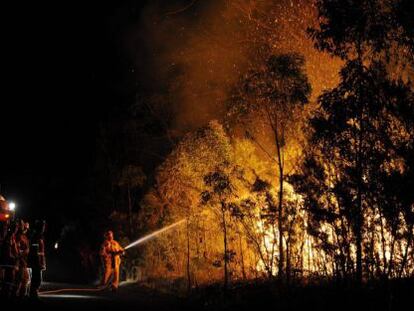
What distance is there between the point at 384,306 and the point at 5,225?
10.7m

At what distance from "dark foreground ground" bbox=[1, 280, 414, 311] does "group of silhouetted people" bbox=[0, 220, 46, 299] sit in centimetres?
71

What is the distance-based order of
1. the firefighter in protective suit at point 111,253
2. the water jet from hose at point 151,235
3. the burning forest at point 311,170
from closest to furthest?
1. the burning forest at point 311,170
2. the firefighter in protective suit at point 111,253
3. the water jet from hose at point 151,235

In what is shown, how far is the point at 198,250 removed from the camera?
51.0ft

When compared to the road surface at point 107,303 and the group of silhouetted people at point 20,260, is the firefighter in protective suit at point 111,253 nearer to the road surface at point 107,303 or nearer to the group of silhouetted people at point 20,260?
the road surface at point 107,303

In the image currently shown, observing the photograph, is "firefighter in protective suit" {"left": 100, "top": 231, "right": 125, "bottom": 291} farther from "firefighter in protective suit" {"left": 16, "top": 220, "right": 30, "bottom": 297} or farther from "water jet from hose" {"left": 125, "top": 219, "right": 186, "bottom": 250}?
"firefighter in protective suit" {"left": 16, "top": 220, "right": 30, "bottom": 297}

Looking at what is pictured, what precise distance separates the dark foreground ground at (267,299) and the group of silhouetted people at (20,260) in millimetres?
712

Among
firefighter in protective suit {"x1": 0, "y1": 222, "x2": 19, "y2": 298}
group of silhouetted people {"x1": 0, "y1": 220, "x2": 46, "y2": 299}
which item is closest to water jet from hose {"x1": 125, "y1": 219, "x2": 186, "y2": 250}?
group of silhouetted people {"x1": 0, "y1": 220, "x2": 46, "y2": 299}

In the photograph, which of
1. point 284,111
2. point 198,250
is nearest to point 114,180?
point 198,250

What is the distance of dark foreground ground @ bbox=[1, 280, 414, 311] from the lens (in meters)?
8.47

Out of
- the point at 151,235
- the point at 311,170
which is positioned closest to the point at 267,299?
the point at 311,170

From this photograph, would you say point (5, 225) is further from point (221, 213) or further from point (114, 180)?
point (114, 180)

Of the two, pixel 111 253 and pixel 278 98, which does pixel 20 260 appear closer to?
pixel 111 253

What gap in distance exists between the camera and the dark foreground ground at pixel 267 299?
8469 mm

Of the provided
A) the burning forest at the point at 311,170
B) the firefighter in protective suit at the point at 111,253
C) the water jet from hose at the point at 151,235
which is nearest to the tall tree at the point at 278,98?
the burning forest at the point at 311,170
